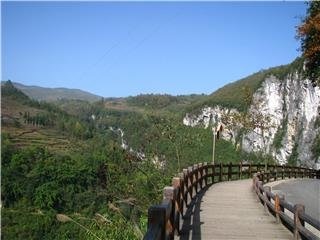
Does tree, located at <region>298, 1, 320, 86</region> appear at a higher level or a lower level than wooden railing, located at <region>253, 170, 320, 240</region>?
higher

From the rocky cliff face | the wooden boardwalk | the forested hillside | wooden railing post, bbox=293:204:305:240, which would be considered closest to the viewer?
wooden railing post, bbox=293:204:305:240

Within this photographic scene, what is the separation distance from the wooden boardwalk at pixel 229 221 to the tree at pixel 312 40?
39.3 ft

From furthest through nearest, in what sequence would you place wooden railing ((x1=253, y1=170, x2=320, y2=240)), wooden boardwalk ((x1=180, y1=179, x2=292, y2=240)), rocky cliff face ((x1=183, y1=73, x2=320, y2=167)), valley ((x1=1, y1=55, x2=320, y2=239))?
rocky cliff face ((x1=183, y1=73, x2=320, y2=167)) < valley ((x1=1, y1=55, x2=320, y2=239)) < wooden boardwalk ((x1=180, y1=179, x2=292, y2=240)) < wooden railing ((x1=253, y1=170, x2=320, y2=240))

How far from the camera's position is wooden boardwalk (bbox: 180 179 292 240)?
9930 mm

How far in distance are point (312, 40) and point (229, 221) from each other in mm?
17825

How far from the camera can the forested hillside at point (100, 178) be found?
1380 cm

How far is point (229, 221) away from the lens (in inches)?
458

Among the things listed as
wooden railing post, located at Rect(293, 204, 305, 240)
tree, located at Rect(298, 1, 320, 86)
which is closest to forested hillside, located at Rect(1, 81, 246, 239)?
wooden railing post, located at Rect(293, 204, 305, 240)

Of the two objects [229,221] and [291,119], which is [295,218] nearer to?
[229,221]

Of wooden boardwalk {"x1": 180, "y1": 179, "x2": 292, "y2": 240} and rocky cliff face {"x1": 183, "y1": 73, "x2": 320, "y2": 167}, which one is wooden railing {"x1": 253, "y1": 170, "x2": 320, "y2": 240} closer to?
wooden boardwalk {"x1": 180, "y1": 179, "x2": 292, "y2": 240}

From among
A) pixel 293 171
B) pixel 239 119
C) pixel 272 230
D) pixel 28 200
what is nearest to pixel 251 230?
pixel 272 230

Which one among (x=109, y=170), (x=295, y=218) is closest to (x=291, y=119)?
(x=109, y=170)

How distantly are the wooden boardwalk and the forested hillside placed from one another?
114 centimetres

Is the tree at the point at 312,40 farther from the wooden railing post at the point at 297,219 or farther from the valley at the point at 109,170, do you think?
the wooden railing post at the point at 297,219
